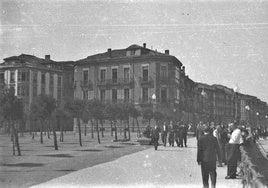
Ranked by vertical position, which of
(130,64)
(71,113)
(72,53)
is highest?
(130,64)

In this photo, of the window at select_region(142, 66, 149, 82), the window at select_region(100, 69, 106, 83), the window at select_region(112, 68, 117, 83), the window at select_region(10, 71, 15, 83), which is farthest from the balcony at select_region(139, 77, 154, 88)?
the window at select_region(10, 71, 15, 83)

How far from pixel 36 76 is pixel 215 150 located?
55.2m

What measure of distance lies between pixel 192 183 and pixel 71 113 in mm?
15788

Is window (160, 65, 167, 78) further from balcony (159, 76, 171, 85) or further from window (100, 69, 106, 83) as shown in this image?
window (100, 69, 106, 83)

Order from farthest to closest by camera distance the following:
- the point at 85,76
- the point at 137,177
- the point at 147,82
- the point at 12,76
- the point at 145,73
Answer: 1. the point at 12,76
2. the point at 85,76
3. the point at 145,73
4. the point at 147,82
5. the point at 137,177

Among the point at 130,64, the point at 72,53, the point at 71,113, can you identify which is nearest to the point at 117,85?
the point at 130,64

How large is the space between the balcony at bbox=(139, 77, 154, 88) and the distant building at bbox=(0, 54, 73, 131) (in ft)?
36.9

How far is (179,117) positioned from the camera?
56031 mm

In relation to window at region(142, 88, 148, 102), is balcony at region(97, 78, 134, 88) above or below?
above

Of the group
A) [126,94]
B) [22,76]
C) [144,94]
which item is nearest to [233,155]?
[144,94]

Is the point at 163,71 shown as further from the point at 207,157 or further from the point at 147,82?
the point at 207,157

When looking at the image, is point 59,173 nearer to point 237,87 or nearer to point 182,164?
point 182,164

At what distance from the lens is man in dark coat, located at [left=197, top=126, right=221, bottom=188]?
28.1ft

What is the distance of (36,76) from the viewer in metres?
60.9
